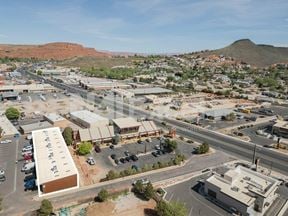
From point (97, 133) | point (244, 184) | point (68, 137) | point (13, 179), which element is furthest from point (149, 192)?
point (68, 137)

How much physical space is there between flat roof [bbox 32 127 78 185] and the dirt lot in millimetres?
7975

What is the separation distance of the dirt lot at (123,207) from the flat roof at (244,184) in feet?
38.5

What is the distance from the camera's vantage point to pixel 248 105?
11538 centimetres

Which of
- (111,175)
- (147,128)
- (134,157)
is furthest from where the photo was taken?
(147,128)

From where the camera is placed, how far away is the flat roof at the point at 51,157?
44.9 m

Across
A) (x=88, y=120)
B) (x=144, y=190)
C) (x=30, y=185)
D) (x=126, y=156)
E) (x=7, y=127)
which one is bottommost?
(x=126, y=156)

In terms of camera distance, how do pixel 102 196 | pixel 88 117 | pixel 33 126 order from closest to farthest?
pixel 102 196 < pixel 33 126 < pixel 88 117

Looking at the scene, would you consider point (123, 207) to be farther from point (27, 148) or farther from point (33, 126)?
point (33, 126)

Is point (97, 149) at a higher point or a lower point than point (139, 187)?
lower

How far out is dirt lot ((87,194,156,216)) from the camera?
3894 cm

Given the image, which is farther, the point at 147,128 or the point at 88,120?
the point at 88,120

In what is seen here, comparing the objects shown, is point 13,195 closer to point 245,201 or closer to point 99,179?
point 99,179

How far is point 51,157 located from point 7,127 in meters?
31.3

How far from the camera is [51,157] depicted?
50.5m
